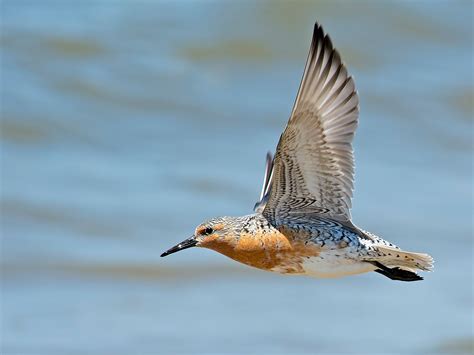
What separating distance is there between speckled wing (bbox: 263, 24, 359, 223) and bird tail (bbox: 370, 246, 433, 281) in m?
0.30

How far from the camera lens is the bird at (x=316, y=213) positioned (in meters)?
6.10

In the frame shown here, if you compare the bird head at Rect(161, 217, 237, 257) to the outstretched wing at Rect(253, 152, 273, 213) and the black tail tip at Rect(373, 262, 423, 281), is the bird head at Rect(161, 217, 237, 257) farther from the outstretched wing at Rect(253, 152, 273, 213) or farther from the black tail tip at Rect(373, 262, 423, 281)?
the black tail tip at Rect(373, 262, 423, 281)

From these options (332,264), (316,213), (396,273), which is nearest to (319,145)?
(316,213)

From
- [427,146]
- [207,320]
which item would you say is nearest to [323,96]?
[207,320]

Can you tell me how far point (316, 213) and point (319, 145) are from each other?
46cm

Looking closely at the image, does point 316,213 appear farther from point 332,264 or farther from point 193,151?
point 193,151

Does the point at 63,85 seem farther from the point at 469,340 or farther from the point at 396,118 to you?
the point at 469,340

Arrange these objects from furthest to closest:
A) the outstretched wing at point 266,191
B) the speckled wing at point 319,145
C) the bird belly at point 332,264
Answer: the outstretched wing at point 266,191, the bird belly at point 332,264, the speckled wing at point 319,145

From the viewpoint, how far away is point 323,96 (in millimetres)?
6105

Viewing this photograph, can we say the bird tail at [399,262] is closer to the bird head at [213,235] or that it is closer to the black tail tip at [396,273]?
the black tail tip at [396,273]

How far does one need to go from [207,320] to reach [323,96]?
442 cm

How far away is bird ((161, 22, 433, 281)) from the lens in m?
6.10

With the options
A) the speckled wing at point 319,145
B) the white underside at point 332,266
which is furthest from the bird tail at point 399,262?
the speckled wing at point 319,145

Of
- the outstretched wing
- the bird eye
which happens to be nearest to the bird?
the bird eye
